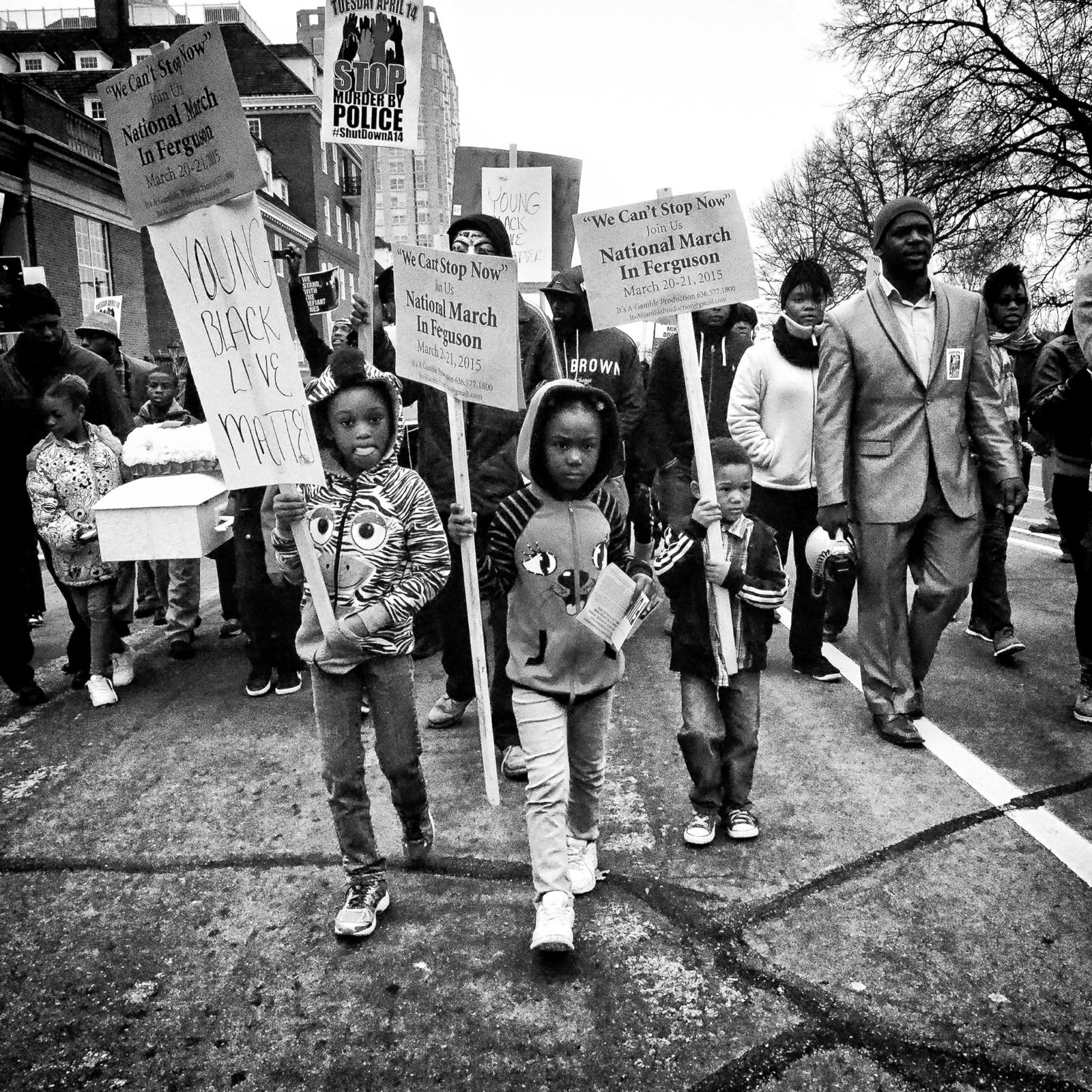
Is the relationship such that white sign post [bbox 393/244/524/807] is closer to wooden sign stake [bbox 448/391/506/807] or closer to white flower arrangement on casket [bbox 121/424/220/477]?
wooden sign stake [bbox 448/391/506/807]

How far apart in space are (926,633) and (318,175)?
47.1 metres

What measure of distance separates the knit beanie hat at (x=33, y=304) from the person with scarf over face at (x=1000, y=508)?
5.53 meters

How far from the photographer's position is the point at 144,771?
4270mm

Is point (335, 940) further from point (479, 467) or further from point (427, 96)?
point (427, 96)

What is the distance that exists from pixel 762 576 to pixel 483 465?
1.48 metres

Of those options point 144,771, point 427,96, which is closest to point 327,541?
point 144,771

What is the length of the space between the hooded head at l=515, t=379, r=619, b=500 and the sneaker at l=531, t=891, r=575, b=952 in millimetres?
1222

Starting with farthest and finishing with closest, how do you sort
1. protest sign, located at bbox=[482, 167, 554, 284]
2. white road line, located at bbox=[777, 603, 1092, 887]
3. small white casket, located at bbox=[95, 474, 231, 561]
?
protest sign, located at bbox=[482, 167, 554, 284] → small white casket, located at bbox=[95, 474, 231, 561] → white road line, located at bbox=[777, 603, 1092, 887]

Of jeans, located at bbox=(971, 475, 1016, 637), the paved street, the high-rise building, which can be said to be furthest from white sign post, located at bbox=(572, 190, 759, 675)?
the high-rise building

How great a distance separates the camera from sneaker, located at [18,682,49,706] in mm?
5191

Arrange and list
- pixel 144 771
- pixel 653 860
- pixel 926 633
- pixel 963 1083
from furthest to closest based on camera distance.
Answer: pixel 926 633 → pixel 144 771 → pixel 653 860 → pixel 963 1083

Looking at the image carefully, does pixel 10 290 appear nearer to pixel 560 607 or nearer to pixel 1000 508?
pixel 560 607

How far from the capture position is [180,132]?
2.83 metres

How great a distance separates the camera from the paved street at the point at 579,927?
236 centimetres
